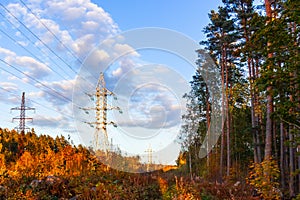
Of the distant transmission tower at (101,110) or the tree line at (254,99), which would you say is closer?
the tree line at (254,99)

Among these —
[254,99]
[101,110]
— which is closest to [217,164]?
[254,99]

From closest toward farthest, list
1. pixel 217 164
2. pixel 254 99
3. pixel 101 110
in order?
pixel 254 99, pixel 101 110, pixel 217 164

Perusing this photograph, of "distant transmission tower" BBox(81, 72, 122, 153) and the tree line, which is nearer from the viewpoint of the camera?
the tree line

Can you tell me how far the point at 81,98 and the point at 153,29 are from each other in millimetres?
8052

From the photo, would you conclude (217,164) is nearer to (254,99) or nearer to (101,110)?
(254,99)

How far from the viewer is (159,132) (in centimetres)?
1652

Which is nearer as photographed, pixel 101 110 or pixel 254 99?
pixel 254 99

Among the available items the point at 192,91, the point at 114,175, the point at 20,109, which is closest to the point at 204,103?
the point at 192,91

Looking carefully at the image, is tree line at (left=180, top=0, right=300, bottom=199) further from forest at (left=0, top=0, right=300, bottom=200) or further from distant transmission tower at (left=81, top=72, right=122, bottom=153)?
distant transmission tower at (left=81, top=72, right=122, bottom=153)

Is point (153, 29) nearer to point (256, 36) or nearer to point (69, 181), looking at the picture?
point (256, 36)

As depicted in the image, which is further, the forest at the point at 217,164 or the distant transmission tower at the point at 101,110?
the distant transmission tower at the point at 101,110

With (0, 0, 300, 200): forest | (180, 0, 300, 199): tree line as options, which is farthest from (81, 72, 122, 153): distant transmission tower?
(180, 0, 300, 199): tree line

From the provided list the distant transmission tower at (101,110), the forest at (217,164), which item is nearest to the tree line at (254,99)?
the forest at (217,164)

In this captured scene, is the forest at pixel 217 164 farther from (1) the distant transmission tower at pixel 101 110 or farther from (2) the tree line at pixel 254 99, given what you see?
(1) the distant transmission tower at pixel 101 110
